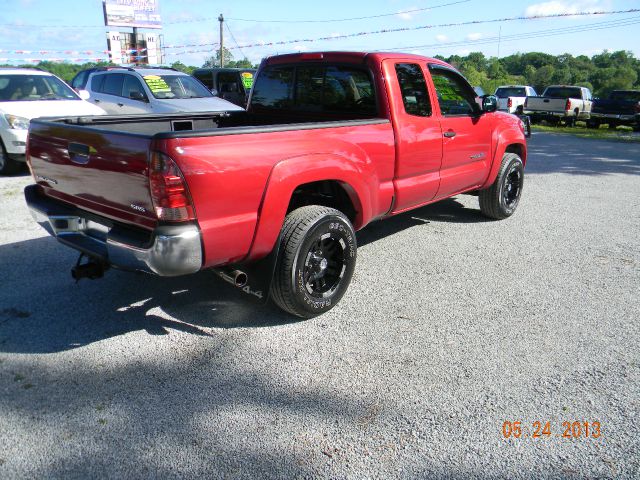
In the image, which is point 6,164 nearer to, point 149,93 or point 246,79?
point 149,93

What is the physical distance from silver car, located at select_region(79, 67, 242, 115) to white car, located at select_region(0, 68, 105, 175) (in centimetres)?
131

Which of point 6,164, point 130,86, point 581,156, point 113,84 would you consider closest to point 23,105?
point 6,164

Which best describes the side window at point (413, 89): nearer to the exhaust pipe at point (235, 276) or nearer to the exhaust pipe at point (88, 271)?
the exhaust pipe at point (235, 276)

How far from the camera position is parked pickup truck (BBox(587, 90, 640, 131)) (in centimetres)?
2072

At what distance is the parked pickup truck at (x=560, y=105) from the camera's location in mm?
21734

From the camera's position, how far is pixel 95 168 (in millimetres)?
3074

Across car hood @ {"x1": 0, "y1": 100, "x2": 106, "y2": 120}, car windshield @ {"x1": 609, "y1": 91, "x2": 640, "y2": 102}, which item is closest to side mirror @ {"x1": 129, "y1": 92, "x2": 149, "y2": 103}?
car hood @ {"x1": 0, "y1": 100, "x2": 106, "y2": 120}

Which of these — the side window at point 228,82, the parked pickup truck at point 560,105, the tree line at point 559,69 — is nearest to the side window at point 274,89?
the side window at point 228,82

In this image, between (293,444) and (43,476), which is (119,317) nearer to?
(43,476)

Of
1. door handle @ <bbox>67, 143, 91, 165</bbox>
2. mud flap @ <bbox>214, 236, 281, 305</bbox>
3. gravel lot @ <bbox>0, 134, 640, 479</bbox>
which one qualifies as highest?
door handle @ <bbox>67, 143, 91, 165</bbox>

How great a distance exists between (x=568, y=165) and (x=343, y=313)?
28.9 ft

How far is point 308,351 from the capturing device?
10.6 feet

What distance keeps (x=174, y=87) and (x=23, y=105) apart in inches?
131
